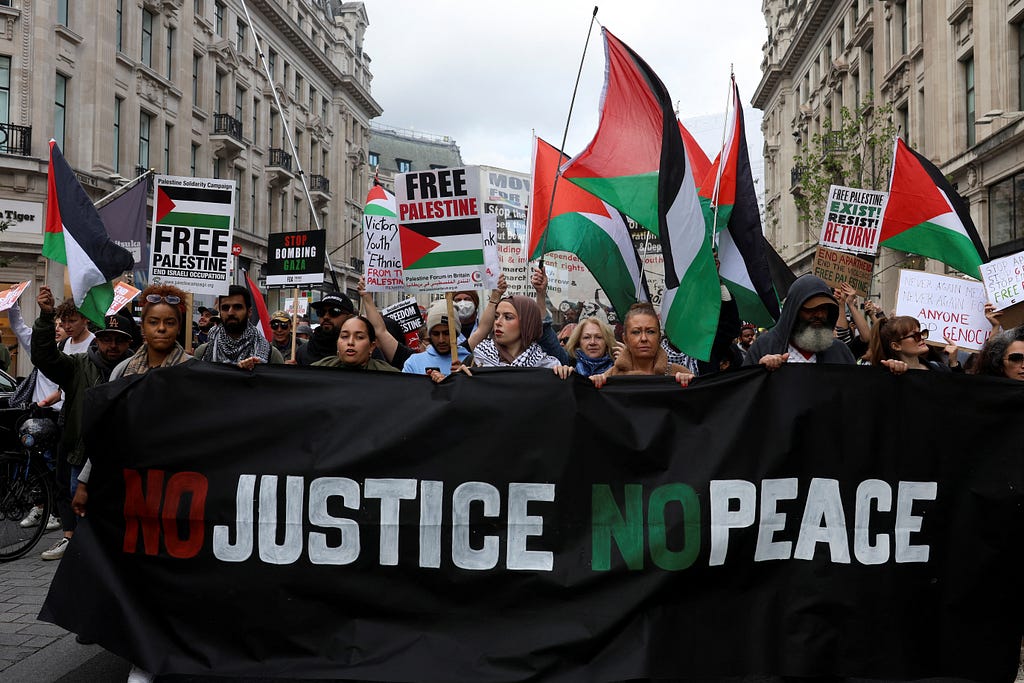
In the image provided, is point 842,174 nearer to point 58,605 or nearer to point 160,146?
point 160,146

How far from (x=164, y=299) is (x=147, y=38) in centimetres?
3135

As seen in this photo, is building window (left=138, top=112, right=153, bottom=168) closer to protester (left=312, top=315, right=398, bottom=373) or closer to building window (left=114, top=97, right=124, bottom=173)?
building window (left=114, top=97, right=124, bottom=173)

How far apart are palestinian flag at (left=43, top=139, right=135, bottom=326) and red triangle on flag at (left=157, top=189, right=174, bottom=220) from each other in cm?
87

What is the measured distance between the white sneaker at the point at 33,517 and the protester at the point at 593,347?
4615 millimetres

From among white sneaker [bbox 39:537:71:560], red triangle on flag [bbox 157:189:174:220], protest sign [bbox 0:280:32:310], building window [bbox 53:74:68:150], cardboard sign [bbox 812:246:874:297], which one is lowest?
white sneaker [bbox 39:537:71:560]

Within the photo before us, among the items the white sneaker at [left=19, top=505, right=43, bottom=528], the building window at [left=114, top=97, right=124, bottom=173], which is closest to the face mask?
the white sneaker at [left=19, top=505, right=43, bottom=528]

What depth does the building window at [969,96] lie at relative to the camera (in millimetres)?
26594

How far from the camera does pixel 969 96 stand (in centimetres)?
2691

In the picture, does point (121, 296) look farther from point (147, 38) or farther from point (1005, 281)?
point (147, 38)

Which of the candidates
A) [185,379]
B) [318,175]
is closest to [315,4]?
[318,175]

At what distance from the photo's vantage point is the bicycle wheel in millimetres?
7512

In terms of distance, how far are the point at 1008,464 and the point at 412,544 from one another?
277cm

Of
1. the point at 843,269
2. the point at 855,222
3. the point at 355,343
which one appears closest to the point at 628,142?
the point at 355,343

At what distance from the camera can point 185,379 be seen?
452 cm
